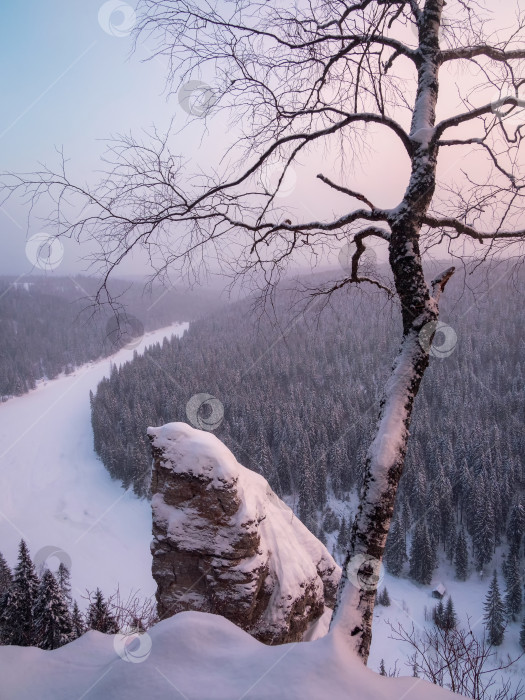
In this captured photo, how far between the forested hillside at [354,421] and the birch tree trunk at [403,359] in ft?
74.5

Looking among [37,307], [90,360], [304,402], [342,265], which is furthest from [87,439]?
[37,307]

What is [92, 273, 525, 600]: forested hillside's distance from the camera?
47.1 meters

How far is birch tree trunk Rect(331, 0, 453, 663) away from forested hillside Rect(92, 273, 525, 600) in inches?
894

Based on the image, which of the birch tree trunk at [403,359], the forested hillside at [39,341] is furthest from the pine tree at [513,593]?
the forested hillside at [39,341]

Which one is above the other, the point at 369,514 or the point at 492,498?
the point at 369,514

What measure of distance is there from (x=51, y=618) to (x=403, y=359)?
17.3 meters

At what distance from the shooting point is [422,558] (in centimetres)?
4225

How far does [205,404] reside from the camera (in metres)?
77.1

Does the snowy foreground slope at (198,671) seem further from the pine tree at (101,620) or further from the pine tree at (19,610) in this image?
the pine tree at (19,610)

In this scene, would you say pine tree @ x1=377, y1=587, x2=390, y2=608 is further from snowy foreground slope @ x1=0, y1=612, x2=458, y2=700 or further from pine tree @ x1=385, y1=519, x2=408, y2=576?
snowy foreground slope @ x1=0, y1=612, x2=458, y2=700

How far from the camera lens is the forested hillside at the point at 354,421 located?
47094mm

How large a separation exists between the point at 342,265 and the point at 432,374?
259 feet

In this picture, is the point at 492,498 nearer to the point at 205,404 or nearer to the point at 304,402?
the point at 304,402

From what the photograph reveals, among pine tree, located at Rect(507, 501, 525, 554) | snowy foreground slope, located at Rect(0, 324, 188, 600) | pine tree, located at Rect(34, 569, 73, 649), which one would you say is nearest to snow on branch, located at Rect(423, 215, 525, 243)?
pine tree, located at Rect(34, 569, 73, 649)
